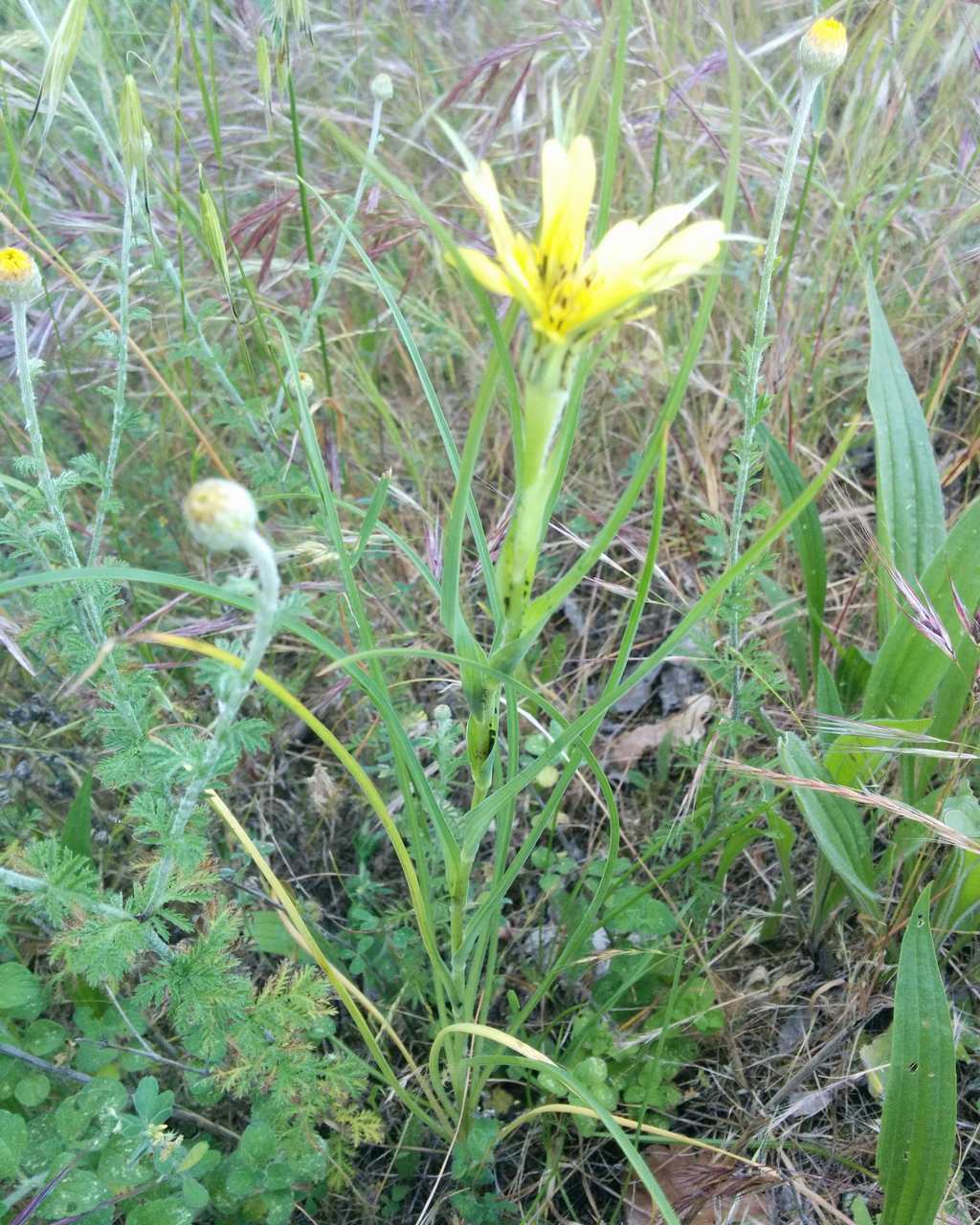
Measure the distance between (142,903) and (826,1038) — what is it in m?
0.86

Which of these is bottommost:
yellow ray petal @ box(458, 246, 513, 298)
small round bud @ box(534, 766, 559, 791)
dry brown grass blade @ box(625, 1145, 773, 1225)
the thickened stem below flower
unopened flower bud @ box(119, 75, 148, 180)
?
dry brown grass blade @ box(625, 1145, 773, 1225)

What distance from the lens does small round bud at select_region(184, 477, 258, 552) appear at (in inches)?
24.8

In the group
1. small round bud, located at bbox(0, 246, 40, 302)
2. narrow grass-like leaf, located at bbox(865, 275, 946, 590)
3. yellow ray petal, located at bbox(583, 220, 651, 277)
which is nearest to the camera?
yellow ray petal, located at bbox(583, 220, 651, 277)

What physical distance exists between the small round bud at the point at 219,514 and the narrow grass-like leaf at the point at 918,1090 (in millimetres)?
795

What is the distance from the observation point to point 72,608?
1131 millimetres

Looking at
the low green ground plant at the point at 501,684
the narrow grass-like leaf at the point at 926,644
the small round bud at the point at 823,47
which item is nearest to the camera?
the low green ground plant at the point at 501,684

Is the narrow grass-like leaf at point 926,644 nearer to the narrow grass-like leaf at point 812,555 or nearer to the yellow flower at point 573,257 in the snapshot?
the narrow grass-like leaf at point 812,555

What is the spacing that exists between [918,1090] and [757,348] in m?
0.82

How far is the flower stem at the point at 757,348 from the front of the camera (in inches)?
40.9

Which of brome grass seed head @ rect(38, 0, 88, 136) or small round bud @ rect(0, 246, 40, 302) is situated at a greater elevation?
brome grass seed head @ rect(38, 0, 88, 136)

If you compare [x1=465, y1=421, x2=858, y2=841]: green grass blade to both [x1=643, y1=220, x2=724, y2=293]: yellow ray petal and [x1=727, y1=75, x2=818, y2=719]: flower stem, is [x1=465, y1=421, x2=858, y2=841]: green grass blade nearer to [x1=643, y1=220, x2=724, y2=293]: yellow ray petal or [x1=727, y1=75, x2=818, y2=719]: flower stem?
[x1=643, y1=220, x2=724, y2=293]: yellow ray petal

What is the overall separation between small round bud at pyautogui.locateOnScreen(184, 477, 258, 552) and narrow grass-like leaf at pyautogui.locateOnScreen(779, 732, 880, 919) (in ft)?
2.37

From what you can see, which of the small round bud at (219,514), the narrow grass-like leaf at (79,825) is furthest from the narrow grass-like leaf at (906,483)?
the narrow grass-like leaf at (79,825)

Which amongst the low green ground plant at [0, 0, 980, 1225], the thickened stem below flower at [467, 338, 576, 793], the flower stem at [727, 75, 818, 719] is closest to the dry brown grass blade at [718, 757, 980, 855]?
the low green ground plant at [0, 0, 980, 1225]
